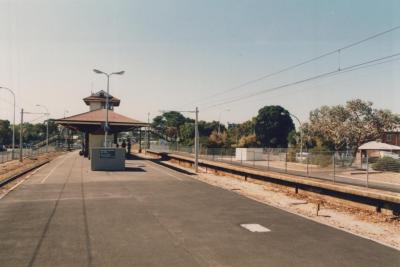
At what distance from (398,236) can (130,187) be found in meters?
15.1

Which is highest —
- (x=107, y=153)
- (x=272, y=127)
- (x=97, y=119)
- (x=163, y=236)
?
(x=272, y=127)

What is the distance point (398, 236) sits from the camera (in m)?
12.4

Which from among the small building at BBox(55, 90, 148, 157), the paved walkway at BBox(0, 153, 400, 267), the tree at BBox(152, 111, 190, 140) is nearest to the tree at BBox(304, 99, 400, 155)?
the small building at BBox(55, 90, 148, 157)

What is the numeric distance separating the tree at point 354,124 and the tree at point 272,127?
3949 centimetres

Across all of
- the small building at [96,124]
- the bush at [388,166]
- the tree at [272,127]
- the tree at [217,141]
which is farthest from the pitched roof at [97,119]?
the tree at [272,127]

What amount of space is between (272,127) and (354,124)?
46027mm

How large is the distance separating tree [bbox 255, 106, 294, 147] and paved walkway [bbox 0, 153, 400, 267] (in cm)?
9926

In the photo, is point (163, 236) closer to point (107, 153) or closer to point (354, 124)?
point (107, 153)

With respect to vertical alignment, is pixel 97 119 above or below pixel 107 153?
above

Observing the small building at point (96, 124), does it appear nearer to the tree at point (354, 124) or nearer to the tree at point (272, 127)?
the tree at point (354, 124)

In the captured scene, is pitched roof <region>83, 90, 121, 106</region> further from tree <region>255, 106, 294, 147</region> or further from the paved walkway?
the paved walkway

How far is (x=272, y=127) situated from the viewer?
11625 centimetres

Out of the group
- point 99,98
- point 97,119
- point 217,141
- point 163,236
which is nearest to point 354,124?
point 217,141

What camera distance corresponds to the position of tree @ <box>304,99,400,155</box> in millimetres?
68750
